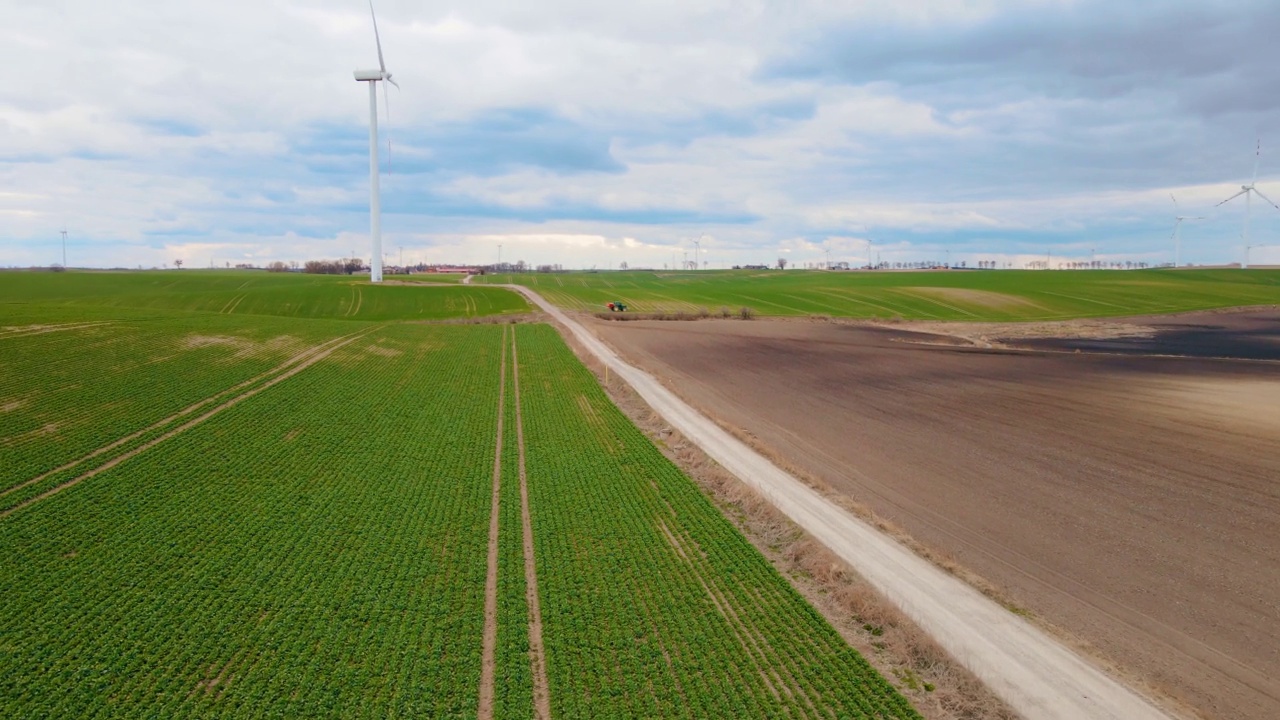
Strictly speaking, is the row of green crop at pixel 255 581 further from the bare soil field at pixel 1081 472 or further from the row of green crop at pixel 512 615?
the bare soil field at pixel 1081 472

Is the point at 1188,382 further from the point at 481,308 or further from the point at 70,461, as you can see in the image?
the point at 481,308

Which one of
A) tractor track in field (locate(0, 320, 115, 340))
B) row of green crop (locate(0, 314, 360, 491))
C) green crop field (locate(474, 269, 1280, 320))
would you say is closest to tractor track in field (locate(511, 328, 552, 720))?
row of green crop (locate(0, 314, 360, 491))

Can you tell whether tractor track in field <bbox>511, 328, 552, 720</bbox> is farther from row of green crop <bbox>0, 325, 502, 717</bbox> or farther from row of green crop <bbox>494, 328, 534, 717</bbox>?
row of green crop <bbox>0, 325, 502, 717</bbox>

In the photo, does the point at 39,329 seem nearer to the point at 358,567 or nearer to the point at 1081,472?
the point at 358,567

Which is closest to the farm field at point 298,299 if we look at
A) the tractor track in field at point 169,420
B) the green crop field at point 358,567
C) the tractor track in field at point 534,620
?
the tractor track in field at point 169,420

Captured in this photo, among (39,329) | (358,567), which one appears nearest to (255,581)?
(358,567)
